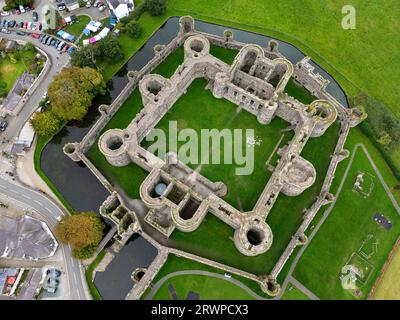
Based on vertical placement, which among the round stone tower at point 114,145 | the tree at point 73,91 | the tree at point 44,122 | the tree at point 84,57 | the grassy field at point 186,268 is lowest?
the grassy field at point 186,268

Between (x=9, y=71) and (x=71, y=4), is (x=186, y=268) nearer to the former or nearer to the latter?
(x=9, y=71)

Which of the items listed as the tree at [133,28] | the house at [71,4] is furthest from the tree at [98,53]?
the house at [71,4]

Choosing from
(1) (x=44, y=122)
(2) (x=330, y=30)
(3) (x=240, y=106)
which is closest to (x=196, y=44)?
(3) (x=240, y=106)

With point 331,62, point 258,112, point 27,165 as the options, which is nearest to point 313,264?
point 258,112

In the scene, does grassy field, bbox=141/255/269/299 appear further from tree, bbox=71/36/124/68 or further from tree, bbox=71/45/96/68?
tree, bbox=71/36/124/68

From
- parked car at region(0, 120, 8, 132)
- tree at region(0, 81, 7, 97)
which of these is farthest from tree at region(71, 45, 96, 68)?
parked car at region(0, 120, 8, 132)

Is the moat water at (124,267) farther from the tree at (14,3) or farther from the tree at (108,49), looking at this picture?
the tree at (14,3)
